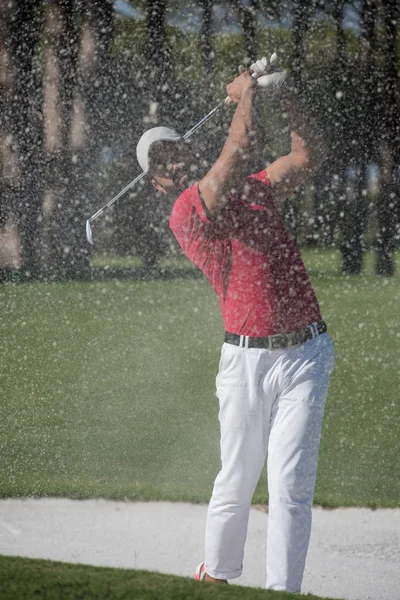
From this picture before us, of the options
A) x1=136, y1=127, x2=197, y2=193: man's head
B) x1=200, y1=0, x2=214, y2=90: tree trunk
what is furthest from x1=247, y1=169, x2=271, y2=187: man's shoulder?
x1=200, y1=0, x2=214, y2=90: tree trunk

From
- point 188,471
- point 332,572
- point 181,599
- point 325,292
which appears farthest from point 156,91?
point 181,599

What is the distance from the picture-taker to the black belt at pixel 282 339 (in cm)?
273

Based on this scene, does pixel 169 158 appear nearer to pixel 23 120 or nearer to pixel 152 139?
pixel 152 139

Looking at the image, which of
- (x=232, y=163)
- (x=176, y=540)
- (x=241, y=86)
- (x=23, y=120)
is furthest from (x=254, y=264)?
(x=23, y=120)

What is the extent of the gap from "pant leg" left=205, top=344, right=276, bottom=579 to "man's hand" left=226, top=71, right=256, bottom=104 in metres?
0.75

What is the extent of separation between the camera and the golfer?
2711mm

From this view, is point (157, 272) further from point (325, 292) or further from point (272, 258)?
point (272, 258)

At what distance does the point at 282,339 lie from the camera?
8.95ft

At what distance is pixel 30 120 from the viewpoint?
1914 centimetres

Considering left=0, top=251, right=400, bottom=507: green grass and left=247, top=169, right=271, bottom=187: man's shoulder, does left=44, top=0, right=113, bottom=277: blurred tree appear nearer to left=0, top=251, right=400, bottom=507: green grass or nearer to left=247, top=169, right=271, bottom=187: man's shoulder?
left=0, top=251, right=400, bottom=507: green grass

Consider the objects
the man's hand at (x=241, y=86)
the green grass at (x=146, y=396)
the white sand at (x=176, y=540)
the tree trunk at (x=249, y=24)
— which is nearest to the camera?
the man's hand at (x=241, y=86)

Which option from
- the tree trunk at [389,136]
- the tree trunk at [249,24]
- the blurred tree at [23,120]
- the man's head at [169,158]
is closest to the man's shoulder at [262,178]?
the man's head at [169,158]

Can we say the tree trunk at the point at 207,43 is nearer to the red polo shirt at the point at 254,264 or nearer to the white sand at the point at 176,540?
the white sand at the point at 176,540

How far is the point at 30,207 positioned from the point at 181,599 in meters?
17.1
